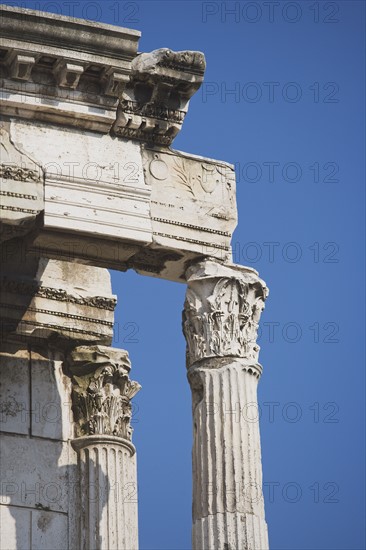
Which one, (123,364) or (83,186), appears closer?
(83,186)

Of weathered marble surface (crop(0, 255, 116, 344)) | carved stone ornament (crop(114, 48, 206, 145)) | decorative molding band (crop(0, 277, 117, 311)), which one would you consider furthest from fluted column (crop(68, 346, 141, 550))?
carved stone ornament (crop(114, 48, 206, 145))

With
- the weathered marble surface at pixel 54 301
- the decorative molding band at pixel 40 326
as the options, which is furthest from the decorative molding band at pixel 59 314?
the decorative molding band at pixel 40 326

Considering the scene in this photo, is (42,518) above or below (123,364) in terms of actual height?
below

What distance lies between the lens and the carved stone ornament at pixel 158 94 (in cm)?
3272

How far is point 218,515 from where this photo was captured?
3133cm

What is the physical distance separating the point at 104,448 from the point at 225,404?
376cm

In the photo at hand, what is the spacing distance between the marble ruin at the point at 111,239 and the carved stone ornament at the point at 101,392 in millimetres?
289

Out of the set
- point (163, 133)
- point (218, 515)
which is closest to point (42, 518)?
point (218, 515)

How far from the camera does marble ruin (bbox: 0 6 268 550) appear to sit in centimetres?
3178

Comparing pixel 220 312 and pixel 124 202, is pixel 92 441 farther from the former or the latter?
pixel 124 202

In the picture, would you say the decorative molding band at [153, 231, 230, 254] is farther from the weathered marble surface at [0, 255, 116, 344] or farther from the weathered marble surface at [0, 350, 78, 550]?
the weathered marble surface at [0, 350, 78, 550]

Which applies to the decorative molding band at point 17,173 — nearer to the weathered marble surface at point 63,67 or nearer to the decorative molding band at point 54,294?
the weathered marble surface at point 63,67

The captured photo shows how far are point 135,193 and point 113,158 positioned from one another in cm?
64

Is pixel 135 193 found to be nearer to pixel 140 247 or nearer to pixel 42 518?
pixel 140 247
